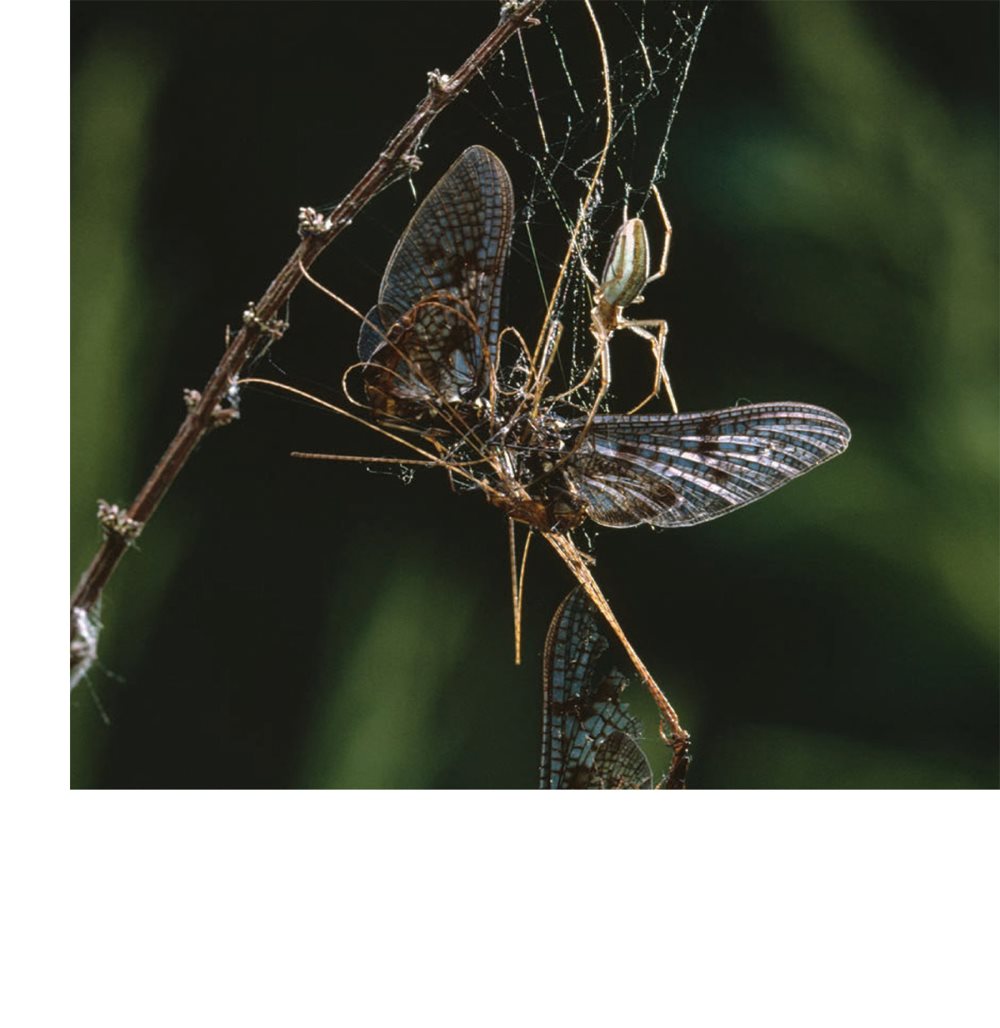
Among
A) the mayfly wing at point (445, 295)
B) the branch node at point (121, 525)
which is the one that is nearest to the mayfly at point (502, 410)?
the mayfly wing at point (445, 295)

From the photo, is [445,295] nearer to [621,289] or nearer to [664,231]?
[621,289]

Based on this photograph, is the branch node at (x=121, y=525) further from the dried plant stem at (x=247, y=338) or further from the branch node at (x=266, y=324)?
the branch node at (x=266, y=324)

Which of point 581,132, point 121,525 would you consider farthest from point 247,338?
point 581,132

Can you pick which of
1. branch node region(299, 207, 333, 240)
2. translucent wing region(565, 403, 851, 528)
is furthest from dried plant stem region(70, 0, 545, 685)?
translucent wing region(565, 403, 851, 528)

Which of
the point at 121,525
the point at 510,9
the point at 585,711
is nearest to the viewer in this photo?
the point at 121,525

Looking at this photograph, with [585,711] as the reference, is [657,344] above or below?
above

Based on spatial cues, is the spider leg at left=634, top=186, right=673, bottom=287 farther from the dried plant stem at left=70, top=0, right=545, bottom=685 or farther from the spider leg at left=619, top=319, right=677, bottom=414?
the dried plant stem at left=70, top=0, right=545, bottom=685
